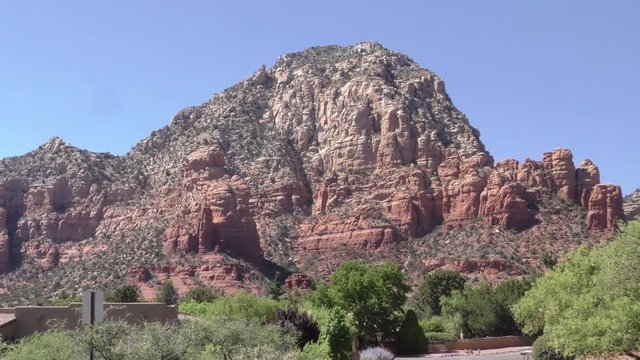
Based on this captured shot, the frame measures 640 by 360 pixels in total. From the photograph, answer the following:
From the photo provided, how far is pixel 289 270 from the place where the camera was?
11075 cm

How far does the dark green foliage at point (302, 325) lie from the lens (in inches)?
1515

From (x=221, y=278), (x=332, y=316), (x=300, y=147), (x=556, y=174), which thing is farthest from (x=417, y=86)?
(x=332, y=316)

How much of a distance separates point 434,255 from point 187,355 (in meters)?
91.0

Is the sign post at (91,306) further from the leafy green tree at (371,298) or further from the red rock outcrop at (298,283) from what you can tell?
the red rock outcrop at (298,283)

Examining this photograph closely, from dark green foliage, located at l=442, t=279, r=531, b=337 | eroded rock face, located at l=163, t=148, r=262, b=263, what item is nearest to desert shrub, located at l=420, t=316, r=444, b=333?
dark green foliage, located at l=442, t=279, r=531, b=337

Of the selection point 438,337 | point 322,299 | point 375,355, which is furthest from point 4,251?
point 375,355

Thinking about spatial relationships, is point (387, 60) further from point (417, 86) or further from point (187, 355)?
point (187, 355)

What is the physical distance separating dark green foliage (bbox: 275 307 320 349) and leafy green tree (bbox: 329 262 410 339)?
841 inches

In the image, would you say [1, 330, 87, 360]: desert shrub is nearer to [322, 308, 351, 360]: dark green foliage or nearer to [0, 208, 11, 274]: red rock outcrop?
[322, 308, 351, 360]: dark green foliage

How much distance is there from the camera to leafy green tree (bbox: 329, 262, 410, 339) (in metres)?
62.8

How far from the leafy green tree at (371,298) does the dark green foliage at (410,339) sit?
2621 mm

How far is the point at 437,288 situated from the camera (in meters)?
91.1

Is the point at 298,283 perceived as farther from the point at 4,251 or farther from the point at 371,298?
the point at 4,251

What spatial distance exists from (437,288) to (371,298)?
29525 millimetres
